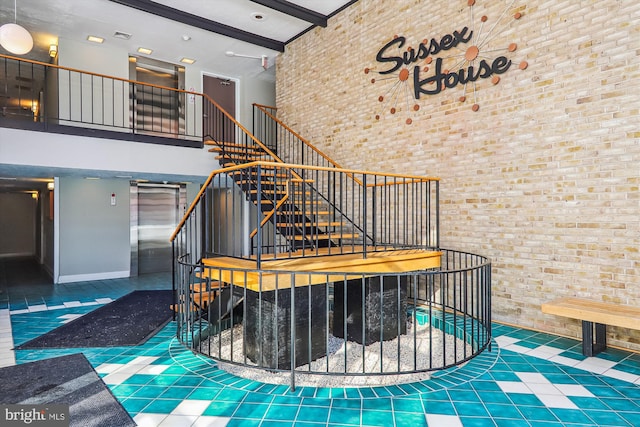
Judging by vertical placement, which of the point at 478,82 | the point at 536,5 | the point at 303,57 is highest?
the point at 303,57

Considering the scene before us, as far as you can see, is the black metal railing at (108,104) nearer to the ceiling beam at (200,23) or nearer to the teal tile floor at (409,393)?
the ceiling beam at (200,23)

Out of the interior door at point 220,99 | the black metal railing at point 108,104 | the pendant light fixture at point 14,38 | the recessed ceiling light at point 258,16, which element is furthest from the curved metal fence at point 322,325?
the interior door at point 220,99

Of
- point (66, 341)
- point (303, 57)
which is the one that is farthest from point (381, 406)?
point (303, 57)

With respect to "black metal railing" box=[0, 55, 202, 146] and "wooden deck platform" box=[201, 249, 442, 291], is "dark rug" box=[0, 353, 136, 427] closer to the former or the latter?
"wooden deck platform" box=[201, 249, 442, 291]

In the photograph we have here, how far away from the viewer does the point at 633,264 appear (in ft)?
12.6

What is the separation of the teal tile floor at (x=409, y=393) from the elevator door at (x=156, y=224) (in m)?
5.08

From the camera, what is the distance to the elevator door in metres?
9.17

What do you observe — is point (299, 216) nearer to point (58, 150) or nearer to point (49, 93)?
point (58, 150)

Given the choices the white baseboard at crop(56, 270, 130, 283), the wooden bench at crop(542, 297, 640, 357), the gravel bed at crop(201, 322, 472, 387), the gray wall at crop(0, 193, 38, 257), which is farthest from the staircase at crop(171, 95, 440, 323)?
the gray wall at crop(0, 193, 38, 257)

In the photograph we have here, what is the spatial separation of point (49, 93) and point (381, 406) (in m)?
9.63

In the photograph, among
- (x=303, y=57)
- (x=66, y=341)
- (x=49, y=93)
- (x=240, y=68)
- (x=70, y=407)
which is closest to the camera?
(x=70, y=407)

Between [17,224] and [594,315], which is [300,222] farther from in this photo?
[17,224]

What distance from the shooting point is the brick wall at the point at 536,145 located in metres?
3.93

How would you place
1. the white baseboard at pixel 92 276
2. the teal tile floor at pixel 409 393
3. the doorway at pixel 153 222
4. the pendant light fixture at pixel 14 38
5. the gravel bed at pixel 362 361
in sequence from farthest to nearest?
the doorway at pixel 153 222
the white baseboard at pixel 92 276
the pendant light fixture at pixel 14 38
the gravel bed at pixel 362 361
the teal tile floor at pixel 409 393
